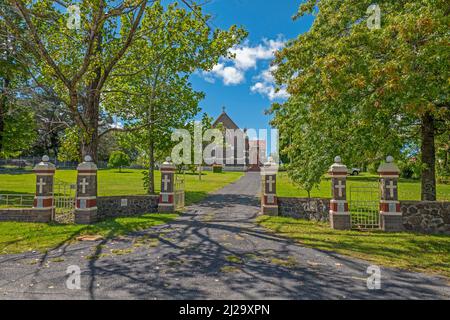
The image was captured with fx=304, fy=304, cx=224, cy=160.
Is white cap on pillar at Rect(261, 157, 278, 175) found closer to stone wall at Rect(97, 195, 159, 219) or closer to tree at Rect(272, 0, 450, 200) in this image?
tree at Rect(272, 0, 450, 200)

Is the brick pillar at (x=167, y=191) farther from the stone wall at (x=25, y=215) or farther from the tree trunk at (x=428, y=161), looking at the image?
the tree trunk at (x=428, y=161)

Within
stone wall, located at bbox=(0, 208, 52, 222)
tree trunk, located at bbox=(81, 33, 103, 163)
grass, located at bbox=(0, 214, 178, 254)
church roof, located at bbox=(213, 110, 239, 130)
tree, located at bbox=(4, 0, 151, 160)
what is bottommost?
grass, located at bbox=(0, 214, 178, 254)

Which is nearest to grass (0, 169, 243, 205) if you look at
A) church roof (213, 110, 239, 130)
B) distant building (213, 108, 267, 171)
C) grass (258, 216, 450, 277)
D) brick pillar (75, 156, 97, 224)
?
brick pillar (75, 156, 97, 224)

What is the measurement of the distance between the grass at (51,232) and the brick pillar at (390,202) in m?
7.32

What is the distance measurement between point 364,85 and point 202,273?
5731mm

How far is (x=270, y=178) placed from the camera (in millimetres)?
12289

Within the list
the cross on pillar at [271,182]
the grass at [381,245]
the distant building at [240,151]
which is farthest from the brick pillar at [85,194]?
the distant building at [240,151]

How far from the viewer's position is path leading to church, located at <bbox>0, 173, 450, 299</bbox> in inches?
182

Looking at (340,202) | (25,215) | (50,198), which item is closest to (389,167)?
(340,202)

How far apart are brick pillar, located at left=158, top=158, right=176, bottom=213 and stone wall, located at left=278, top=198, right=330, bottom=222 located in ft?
14.9

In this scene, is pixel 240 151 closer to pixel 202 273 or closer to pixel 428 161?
pixel 428 161

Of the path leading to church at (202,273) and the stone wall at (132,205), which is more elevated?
the stone wall at (132,205)

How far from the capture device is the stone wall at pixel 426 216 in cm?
984
